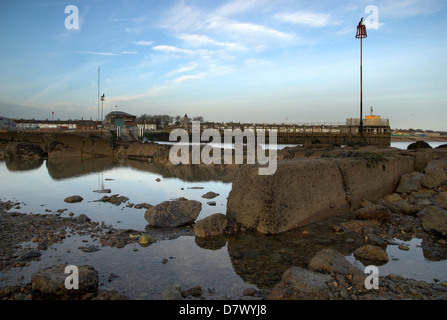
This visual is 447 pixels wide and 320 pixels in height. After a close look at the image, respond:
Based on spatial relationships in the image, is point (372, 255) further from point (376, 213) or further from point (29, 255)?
point (29, 255)

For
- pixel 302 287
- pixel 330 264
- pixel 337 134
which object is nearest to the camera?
pixel 302 287

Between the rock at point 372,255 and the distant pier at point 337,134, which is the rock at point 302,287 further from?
the distant pier at point 337,134

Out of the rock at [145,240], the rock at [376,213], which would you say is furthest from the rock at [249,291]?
the rock at [376,213]

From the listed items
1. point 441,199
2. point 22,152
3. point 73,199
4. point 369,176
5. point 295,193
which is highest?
point 22,152

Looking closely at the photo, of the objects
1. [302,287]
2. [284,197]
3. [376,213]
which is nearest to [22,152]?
[284,197]

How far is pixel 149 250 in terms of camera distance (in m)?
5.18

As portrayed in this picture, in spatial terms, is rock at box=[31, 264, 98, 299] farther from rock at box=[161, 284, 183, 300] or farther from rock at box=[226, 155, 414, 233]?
rock at box=[226, 155, 414, 233]

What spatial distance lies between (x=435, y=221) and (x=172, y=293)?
5150mm

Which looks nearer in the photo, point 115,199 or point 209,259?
point 209,259

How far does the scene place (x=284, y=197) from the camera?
596cm

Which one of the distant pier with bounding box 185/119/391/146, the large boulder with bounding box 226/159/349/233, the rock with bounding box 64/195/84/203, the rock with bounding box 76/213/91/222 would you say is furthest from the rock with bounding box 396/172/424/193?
the distant pier with bounding box 185/119/391/146

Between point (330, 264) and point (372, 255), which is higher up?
point (330, 264)

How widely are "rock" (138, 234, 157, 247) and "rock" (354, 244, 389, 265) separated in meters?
3.49
